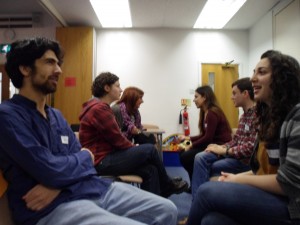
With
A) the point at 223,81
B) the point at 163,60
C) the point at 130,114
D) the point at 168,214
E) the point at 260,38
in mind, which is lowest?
the point at 168,214

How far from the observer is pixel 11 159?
40.4 inches

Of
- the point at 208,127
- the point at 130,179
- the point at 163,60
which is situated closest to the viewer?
the point at 130,179

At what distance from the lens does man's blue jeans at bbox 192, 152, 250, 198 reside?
2.23 meters

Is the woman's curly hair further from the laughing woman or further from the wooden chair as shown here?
the wooden chair

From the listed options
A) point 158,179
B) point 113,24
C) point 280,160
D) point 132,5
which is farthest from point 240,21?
A: point 280,160

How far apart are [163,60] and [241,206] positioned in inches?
186

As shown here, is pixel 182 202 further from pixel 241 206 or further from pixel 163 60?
pixel 163 60

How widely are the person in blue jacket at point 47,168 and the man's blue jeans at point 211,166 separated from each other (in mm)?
1135

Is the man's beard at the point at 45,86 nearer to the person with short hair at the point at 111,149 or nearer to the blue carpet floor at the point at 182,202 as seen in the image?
the person with short hair at the point at 111,149

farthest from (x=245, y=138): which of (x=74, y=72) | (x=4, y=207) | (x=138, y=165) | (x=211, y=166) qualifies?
(x=74, y=72)

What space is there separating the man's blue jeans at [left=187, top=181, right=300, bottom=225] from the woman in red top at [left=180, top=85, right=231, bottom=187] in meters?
1.68

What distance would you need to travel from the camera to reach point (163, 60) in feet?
18.2

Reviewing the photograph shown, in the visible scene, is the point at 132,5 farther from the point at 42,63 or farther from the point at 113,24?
the point at 42,63

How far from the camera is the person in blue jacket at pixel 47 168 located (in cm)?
102
